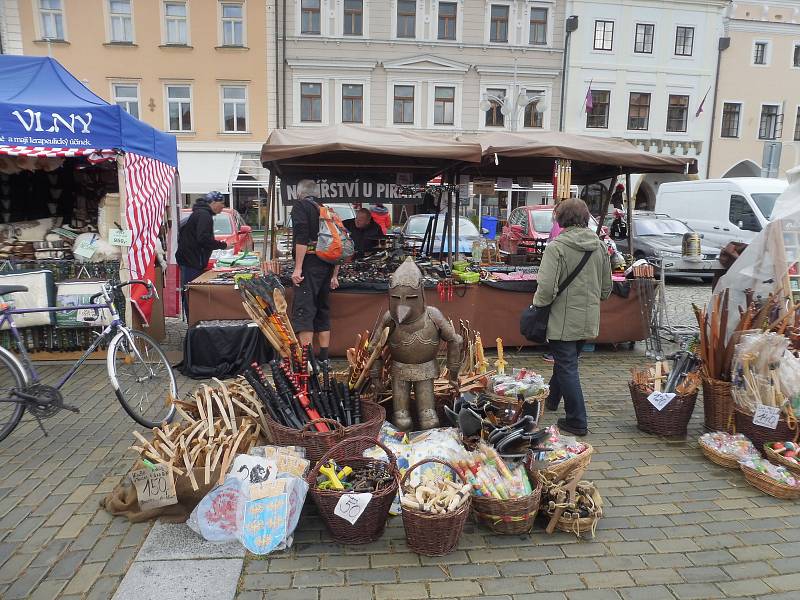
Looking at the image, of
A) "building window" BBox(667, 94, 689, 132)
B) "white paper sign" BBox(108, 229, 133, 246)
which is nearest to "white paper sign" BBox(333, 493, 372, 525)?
"white paper sign" BBox(108, 229, 133, 246)

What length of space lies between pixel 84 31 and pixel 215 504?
2283cm

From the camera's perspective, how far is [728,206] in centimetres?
1305

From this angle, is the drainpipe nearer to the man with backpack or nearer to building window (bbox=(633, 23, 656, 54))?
building window (bbox=(633, 23, 656, 54))

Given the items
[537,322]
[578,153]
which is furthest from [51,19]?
[537,322]

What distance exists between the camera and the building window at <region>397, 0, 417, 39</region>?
2180 centimetres

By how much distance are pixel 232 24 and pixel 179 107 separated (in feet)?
12.1

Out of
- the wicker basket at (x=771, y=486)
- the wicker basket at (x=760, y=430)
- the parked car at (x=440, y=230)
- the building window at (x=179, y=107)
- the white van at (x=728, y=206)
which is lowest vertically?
the wicker basket at (x=771, y=486)

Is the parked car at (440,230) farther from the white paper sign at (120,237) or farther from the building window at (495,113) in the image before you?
the building window at (495,113)

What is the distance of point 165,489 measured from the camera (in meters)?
3.05

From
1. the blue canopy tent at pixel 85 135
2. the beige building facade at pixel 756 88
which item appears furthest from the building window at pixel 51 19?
the beige building facade at pixel 756 88

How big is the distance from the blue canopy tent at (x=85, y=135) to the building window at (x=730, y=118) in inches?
988

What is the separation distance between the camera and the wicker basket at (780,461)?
3484 mm

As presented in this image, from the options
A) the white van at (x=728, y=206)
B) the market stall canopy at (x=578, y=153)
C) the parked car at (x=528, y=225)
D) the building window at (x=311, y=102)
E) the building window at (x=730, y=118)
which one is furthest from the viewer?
the building window at (x=730, y=118)

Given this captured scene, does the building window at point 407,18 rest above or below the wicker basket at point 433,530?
above
